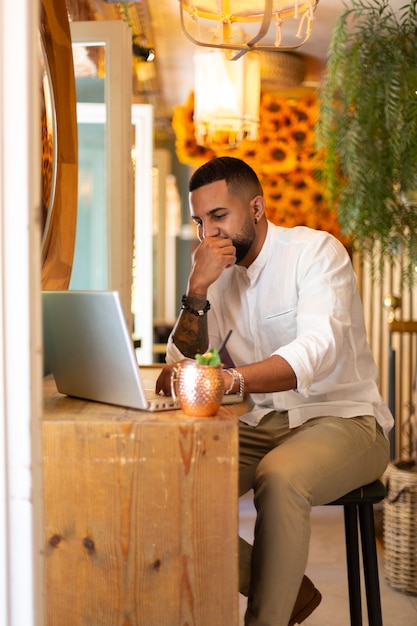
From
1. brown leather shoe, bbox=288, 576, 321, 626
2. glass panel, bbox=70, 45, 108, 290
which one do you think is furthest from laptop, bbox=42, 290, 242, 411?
glass panel, bbox=70, 45, 108, 290

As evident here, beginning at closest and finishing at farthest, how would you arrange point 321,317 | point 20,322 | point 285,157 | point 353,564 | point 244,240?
point 20,322
point 321,317
point 353,564
point 244,240
point 285,157

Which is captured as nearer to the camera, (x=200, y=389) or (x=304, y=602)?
(x=200, y=389)

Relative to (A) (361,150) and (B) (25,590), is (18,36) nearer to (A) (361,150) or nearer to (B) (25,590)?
(B) (25,590)

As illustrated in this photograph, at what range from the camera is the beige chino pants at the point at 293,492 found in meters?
1.69

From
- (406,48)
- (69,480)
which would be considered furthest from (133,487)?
(406,48)

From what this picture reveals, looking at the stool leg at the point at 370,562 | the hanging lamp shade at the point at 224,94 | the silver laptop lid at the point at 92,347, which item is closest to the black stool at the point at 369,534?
the stool leg at the point at 370,562

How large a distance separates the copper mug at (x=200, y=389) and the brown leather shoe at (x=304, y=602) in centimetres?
90

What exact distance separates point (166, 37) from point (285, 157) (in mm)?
1200

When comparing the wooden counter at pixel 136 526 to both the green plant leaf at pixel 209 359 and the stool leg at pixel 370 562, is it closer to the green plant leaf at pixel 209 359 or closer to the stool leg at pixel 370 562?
the green plant leaf at pixel 209 359

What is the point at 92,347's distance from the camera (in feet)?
4.83

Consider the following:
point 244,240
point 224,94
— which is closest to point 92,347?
point 244,240

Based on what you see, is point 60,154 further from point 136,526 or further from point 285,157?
point 285,157

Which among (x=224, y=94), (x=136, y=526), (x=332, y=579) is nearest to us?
(x=136, y=526)

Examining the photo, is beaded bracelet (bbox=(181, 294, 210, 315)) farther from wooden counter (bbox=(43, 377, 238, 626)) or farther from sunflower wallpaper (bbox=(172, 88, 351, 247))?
sunflower wallpaper (bbox=(172, 88, 351, 247))
